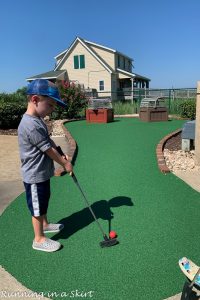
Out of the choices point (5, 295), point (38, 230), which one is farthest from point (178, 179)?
point (5, 295)

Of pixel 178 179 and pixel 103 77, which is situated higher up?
pixel 103 77

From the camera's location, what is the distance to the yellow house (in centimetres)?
3344

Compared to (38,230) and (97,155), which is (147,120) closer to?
(97,155)

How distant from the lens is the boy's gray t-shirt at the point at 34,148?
9.47ft

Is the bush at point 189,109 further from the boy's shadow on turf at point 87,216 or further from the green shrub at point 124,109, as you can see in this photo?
the boy's shadow on turf at point 87,216

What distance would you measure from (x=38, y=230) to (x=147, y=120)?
10880 millimetres

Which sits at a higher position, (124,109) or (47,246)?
(124,109)

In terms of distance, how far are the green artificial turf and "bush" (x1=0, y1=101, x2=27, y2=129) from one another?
839cm

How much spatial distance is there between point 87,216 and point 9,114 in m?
10.5

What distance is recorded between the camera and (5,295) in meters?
2.56

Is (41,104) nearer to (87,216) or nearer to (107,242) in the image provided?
(107,242)

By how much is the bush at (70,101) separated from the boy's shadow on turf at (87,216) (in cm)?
1123

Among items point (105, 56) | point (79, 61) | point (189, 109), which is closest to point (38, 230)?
point (189, 109)

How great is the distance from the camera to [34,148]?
118 inches
